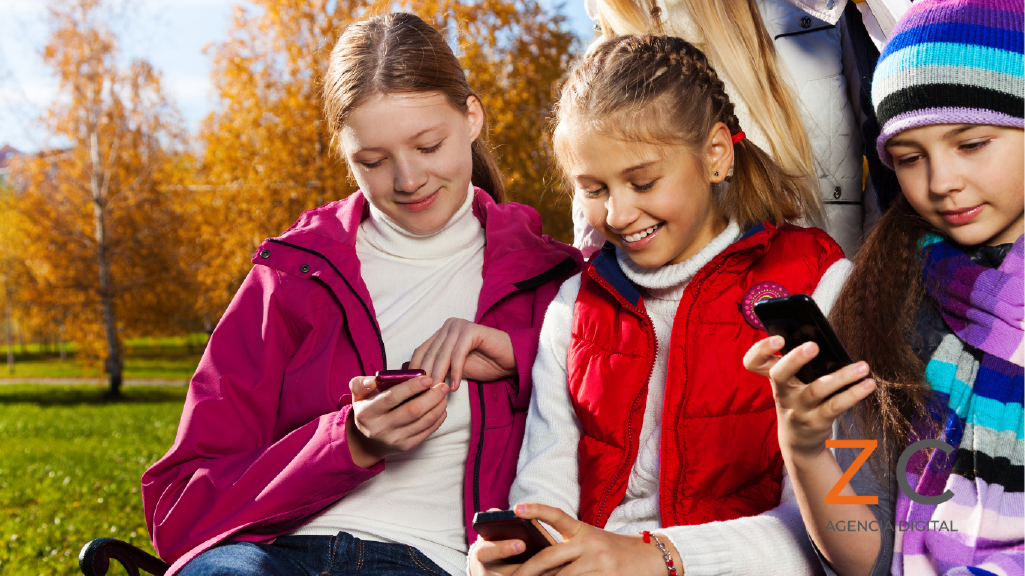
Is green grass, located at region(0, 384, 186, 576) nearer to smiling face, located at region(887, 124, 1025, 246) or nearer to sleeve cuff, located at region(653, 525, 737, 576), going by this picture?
sleeve cuff, located at region(653, 525, 737, 576)

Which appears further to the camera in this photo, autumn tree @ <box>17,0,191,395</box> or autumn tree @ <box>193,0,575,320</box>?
autumn tree @ <box>17,0,191,395</box>

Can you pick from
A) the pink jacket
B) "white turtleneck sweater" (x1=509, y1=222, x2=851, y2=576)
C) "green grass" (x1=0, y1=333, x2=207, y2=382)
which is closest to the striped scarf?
"white turtleneck sweater" (x1=509, y1=222, x2=851, y2=576)

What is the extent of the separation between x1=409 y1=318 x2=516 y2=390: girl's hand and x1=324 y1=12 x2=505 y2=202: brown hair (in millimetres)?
744

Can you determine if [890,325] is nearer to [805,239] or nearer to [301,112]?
[805,239]

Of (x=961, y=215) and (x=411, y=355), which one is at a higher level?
(x=961, y=215)

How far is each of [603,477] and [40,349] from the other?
56.9 metres

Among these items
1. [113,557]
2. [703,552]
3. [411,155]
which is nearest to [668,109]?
[411,155]

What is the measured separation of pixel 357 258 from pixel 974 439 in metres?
1.77

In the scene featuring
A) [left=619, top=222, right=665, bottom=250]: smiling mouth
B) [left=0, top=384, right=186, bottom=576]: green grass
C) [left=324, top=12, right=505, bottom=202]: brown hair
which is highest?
[left=324, top=12, right=505, bottom=202]: brown hair

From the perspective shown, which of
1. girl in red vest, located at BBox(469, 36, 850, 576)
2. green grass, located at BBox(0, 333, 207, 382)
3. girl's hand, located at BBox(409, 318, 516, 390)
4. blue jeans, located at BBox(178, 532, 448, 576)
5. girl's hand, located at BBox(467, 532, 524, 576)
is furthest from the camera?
green grass, located at BBox(0, 333, 207, 382)

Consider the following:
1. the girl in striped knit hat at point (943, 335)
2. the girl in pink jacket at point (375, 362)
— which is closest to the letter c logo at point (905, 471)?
the girl in striped knit hat at point (943, 335)

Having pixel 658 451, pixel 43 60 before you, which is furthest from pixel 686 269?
pixel 43 60

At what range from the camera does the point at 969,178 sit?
1.79m

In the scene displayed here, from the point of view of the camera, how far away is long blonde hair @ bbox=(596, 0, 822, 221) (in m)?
2.52
